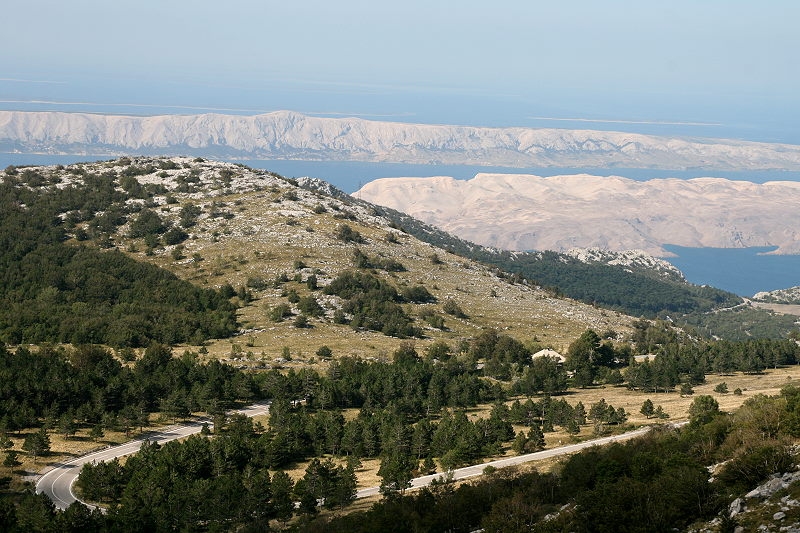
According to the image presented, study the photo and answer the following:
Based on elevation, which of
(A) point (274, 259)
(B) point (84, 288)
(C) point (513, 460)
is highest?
(A) point (274, 259)

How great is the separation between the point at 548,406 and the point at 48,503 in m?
48.5

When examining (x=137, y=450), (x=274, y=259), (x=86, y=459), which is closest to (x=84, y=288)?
(x=274, y=259)

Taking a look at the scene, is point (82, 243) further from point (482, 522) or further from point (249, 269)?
point (482, 522)

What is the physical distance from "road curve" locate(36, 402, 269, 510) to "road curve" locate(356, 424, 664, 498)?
23.4m

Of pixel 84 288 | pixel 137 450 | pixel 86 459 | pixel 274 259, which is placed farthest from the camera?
pixel 274 259

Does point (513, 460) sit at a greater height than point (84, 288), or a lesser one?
lesser

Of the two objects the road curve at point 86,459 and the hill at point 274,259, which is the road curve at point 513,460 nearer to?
the road curve at point 86,459

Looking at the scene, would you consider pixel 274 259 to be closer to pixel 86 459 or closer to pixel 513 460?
pixel 86 459

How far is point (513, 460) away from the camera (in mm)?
65562

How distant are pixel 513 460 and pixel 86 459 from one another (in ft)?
124

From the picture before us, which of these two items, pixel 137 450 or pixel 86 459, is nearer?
pixel 86 459

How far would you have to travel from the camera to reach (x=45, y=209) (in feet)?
509

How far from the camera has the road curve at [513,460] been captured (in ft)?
198

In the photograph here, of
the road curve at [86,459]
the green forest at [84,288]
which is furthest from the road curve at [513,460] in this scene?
the green forest at [84,288]
